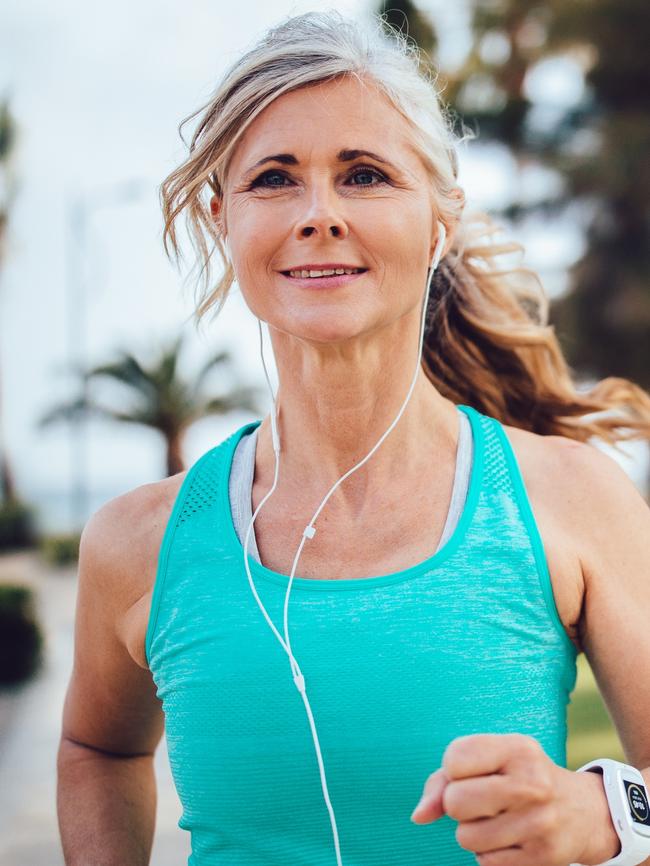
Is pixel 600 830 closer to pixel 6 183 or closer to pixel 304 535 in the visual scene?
pixel 304 535

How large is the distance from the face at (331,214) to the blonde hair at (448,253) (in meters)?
0.05

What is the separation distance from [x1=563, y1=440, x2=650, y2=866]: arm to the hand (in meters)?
0.37

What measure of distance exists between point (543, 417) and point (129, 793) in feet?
4.22

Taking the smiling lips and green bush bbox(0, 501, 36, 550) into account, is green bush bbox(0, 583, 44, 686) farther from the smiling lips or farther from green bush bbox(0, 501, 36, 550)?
green bush bbox(0, 501, 36, 550)

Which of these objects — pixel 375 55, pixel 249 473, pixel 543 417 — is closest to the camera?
pixel 375 55

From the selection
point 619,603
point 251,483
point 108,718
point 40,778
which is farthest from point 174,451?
point 619,603

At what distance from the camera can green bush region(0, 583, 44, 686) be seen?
1057cm

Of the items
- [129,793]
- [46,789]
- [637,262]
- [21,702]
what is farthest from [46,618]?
[637,262]

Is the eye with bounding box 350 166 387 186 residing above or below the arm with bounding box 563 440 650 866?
above

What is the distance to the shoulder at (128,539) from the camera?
6.98 ft

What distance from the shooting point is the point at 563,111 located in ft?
71.9

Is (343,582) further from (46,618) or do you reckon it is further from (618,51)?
(618,51)

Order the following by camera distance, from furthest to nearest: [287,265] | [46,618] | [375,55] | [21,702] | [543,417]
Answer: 1. [46,618]
2. [21,702]
3. [543,417]
4. [375,55]
5. [287,265]

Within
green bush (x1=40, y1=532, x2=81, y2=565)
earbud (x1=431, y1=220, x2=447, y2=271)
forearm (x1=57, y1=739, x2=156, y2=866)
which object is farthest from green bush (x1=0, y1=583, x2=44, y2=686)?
green bush (x1=40, y1=532, x2=81, y2=565)
